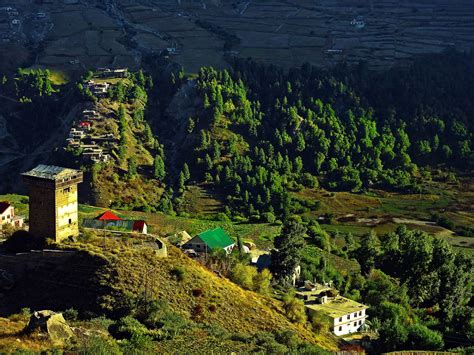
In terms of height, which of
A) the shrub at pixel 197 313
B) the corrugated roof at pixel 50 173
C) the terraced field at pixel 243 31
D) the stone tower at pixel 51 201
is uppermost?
the terraced field at pixel 243 31

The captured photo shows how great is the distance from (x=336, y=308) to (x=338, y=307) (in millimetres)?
317

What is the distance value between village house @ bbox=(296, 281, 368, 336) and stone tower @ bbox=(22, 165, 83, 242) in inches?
552

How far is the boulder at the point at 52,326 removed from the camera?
1105 inches

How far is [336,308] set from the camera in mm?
44781

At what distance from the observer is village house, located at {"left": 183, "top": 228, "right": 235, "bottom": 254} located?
1998 inches

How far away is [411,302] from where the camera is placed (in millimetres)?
51375

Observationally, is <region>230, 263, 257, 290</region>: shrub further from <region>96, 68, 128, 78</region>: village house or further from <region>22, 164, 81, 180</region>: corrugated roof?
<region>96, 68, 128, 78</region>: village house

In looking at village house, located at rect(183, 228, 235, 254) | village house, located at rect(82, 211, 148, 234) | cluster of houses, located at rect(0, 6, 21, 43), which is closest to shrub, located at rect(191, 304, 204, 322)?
village house, located at rect(82, 211, 148, 234)

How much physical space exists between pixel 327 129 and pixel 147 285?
A: 212 ft

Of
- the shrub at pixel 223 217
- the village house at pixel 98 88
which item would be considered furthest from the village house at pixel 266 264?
the village house at pixel 98 88

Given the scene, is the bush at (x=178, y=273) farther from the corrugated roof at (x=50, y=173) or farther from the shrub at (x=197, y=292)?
the corrugated roof at (x=50, y=173)

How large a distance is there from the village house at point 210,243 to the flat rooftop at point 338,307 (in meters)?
8.19

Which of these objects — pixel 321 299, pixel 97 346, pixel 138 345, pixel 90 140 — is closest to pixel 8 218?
pixel 321 299

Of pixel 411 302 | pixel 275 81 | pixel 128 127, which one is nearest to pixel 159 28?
pixel 275 81
